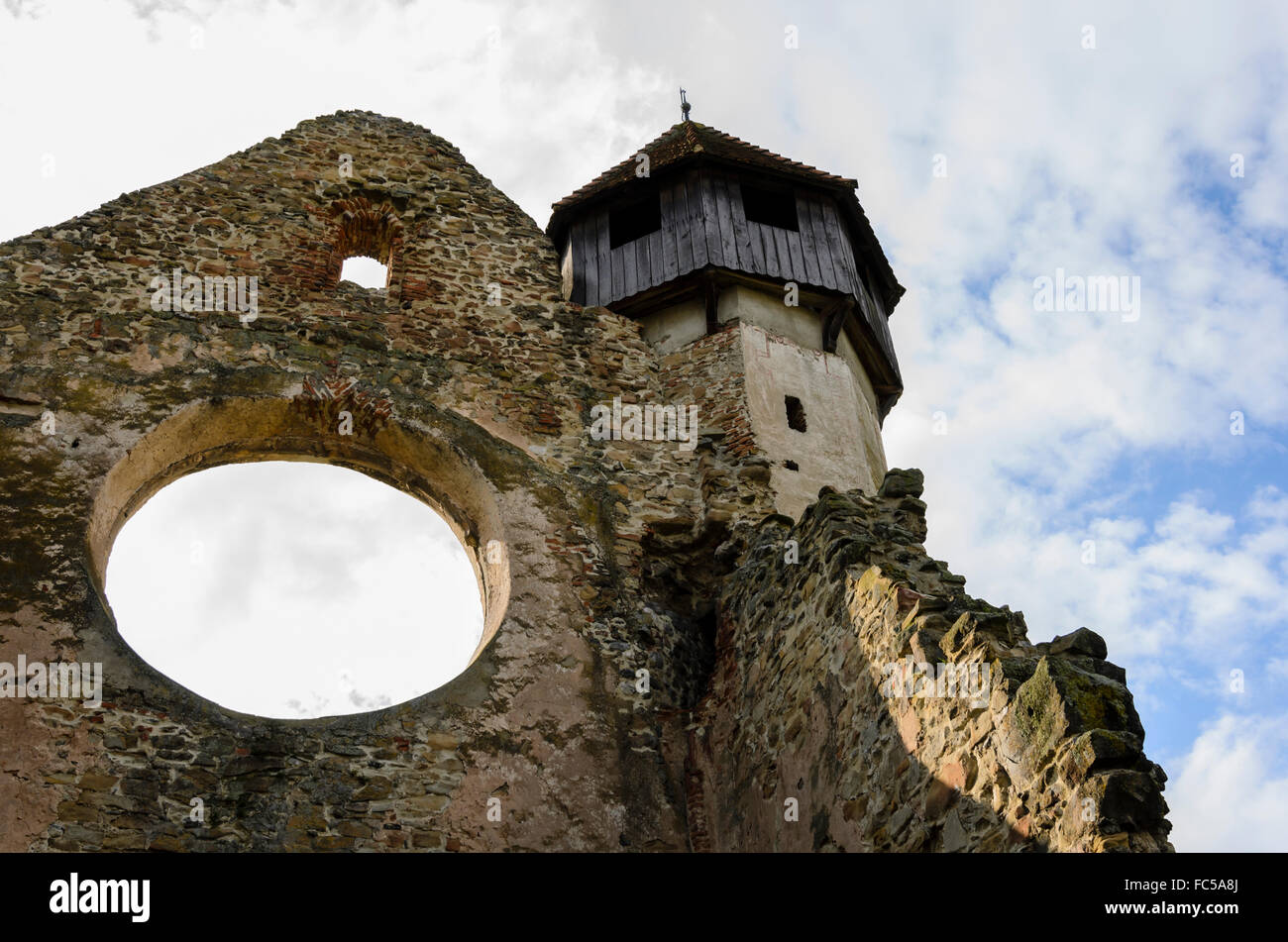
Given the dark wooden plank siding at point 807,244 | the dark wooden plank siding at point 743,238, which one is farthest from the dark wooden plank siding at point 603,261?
the dark wooden plank siding at point 807,244

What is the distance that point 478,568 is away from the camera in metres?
8.85

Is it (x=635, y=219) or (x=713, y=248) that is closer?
(x=713, y=248)

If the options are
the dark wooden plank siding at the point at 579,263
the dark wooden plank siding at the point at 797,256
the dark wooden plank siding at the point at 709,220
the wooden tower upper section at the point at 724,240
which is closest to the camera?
the dark wooden plank siding at the point at 709,220

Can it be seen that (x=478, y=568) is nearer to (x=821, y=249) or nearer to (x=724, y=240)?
(x=724, y=240)

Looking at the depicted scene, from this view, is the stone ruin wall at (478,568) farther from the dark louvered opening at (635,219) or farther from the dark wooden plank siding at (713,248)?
the dark louvered opening at (635,219)

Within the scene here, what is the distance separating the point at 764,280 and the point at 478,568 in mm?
3615

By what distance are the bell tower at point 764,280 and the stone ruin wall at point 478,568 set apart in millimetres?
416

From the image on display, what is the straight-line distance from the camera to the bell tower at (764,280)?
10.1m

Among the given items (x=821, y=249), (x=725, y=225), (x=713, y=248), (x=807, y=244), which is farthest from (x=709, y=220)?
(x=821, y=249)

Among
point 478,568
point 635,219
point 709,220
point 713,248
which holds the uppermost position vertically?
point 635,219

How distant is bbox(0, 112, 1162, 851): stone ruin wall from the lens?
20.7ft
